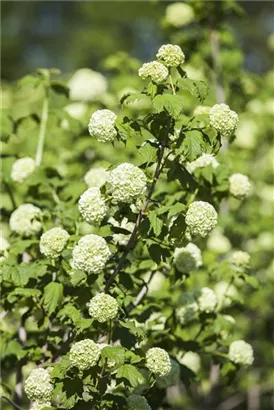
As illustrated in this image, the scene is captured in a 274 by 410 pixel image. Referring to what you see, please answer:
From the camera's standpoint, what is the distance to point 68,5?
82.7ft

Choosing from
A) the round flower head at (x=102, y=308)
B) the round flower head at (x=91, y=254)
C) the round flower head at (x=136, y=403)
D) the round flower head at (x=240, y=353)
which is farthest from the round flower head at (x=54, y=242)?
the round flower head at (x=240, y=353)

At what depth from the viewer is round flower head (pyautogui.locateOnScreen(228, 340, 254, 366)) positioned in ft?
10.9

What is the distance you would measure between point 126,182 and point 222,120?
390mm

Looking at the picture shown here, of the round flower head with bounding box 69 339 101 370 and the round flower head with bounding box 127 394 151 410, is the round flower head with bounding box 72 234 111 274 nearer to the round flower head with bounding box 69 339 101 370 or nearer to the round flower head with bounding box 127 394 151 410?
the round flower head with bounding box 69 339 101 370

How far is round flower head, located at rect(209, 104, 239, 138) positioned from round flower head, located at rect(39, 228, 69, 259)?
716mm

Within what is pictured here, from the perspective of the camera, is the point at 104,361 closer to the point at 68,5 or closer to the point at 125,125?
the point at 125,125

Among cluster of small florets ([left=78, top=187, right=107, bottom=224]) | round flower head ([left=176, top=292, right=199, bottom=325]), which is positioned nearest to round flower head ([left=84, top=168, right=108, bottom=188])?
round flower head ([left=176, top=292, right=199, bottom=325])

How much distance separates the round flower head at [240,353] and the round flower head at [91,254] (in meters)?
0.98

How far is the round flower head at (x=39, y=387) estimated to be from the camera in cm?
265

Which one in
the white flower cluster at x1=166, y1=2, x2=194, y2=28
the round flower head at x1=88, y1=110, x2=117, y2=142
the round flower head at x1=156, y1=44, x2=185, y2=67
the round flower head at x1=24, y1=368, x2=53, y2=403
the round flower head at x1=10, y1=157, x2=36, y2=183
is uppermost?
the white flower cluster at x1=166, y1=2, x2=194, y2=28

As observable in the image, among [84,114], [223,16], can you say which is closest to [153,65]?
[84,114]

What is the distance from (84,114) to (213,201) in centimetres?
173

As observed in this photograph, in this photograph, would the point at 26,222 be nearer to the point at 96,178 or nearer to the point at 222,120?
the point at 96,178

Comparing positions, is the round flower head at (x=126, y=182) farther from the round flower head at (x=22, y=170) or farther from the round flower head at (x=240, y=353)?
the round flower head at (x=22, y=170)
